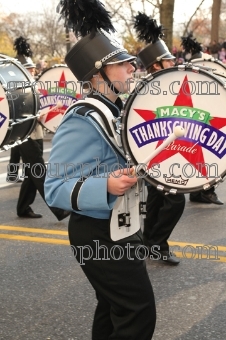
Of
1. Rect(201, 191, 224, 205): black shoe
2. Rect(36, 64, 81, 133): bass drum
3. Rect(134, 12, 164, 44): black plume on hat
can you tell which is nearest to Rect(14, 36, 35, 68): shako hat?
Rect(36, 64, 81, 133): bass drum

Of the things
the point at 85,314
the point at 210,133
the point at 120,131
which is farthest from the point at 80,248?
Result: the point at 85,314

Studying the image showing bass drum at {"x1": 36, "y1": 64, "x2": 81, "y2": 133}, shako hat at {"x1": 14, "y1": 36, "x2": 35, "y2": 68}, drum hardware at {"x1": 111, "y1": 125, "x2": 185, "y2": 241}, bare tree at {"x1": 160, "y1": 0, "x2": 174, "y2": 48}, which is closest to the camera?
drum hardware at {"x1": 111, "y1": 125, "x2": 185, "y2": 241}

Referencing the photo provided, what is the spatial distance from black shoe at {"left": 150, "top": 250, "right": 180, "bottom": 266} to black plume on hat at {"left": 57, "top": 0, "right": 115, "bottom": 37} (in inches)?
88.0

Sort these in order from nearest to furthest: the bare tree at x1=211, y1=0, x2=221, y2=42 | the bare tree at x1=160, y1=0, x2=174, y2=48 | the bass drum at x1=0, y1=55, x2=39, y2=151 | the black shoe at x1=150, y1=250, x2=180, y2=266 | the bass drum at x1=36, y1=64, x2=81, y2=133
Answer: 1. the bass drum at x1=0, y1=55, x2=39, y2=151
2. the black shoe at x1=150, y1=250, x2=180, y2=266
3. the bass drum at x1=36, y1=64, x2=81, y2=133
4. the bare tree at x1=160, y1=0, x2=174, y2=48
5. the bare tree at x1=211, y1=0, x2=221, y2=42

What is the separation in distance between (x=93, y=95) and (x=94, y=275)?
0.77 meters

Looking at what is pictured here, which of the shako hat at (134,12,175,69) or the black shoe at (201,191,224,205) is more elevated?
the shako hat at (134,12,175,69)

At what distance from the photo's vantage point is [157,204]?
4465 mm

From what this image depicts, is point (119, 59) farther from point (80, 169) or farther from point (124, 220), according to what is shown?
point (124, 220)

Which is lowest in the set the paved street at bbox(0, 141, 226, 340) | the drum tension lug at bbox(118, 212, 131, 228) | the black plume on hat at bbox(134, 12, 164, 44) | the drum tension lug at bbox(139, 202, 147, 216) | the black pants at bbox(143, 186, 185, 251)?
the paved street at bbox(0, 141, 226, 340)

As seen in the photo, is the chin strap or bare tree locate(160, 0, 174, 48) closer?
the chin strap

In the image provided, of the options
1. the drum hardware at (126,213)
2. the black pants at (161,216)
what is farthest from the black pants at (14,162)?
the drum hardware at (126,213)

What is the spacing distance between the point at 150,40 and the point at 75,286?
7.62 ft

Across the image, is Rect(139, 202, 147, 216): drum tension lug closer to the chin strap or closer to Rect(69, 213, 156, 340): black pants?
Rect(69, 213, 156, 340): black pants

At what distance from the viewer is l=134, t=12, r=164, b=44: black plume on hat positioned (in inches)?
192
